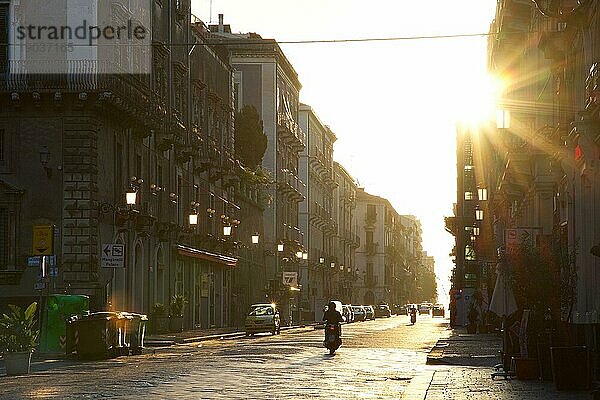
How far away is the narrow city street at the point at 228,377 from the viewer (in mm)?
20120

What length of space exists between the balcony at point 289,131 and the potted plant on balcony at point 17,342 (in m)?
68.3

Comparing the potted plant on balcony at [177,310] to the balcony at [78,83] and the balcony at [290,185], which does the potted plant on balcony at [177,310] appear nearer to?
the balcony at [78,83]

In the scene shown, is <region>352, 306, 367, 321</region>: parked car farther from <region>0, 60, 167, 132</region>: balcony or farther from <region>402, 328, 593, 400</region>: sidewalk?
<region>402, 328, 593, 400</region>: sidewalk

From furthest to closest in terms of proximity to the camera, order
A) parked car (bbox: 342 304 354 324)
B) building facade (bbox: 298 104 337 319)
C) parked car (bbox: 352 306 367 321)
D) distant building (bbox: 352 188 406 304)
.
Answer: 1. distant building (bbox: 352 188 406 304)
2. building facade (bbox: 298 104 337 319)
3. parked car (bbox: 352 306 367 321)
4. parked car (bbox: 342 304 354 324)

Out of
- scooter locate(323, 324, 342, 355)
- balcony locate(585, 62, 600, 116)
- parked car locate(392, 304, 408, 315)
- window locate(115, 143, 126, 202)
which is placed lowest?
scooter locate(323, 324, 342, 355)

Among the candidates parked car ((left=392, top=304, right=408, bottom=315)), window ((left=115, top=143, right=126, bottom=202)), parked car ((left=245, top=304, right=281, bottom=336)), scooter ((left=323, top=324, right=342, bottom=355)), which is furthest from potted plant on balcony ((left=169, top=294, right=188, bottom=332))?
parked car ((left=392, top=304, right=408, bottom=315))

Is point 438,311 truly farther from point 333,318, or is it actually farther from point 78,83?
point 333,318

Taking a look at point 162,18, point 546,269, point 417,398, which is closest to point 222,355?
point 546,269

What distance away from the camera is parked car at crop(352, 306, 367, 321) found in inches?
4341

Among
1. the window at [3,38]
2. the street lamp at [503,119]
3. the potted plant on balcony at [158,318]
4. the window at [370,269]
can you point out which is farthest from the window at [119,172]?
the window at [370,269]

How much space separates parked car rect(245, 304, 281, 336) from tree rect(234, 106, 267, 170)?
74.7 ft

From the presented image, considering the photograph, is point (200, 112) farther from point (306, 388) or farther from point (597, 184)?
point (306, 388)

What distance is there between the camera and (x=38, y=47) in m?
44.2

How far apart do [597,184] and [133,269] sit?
1074 inches
